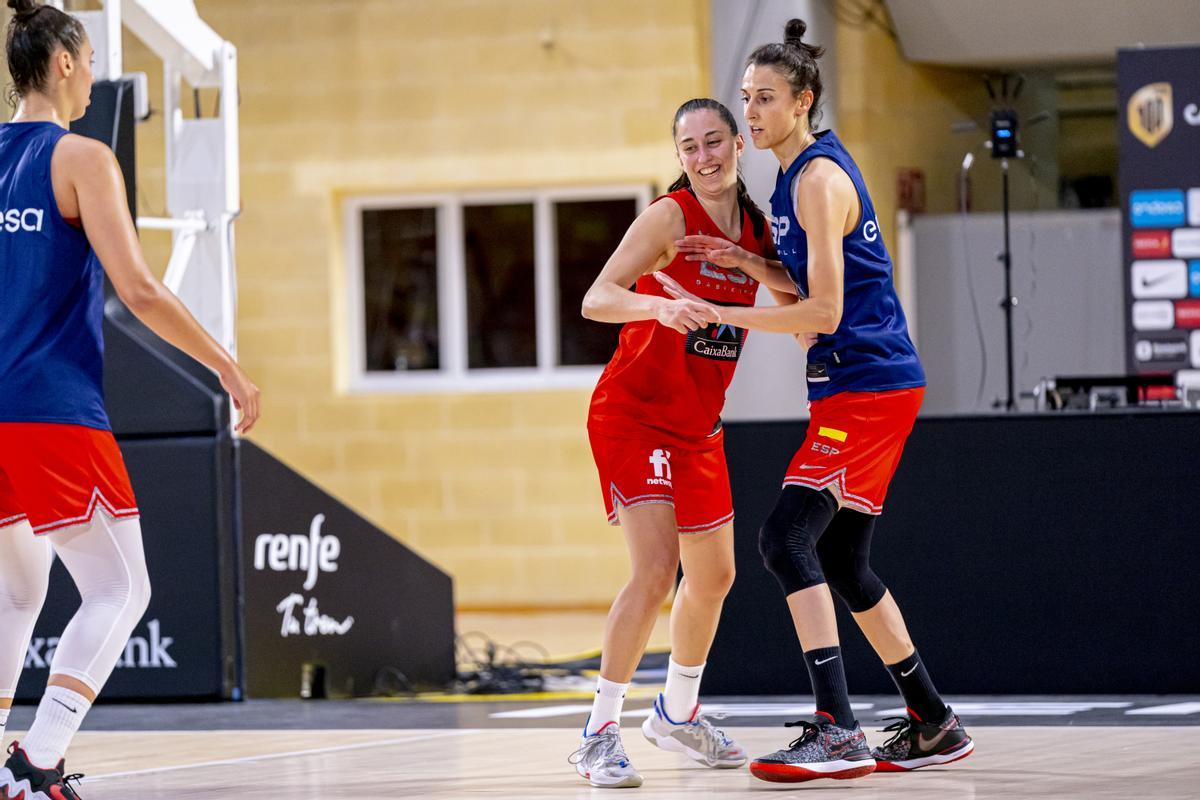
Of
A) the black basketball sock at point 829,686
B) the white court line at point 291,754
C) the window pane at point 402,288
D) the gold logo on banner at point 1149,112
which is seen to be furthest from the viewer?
the window pane at point 402,288

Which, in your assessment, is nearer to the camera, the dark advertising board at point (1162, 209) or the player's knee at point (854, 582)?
the player's knee at point (854, 582)

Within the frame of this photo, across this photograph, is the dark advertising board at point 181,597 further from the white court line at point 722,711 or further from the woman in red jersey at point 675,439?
the woman in red jersey at point 675,439

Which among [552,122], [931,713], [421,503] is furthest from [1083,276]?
[931,713]

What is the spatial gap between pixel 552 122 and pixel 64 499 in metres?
8.42

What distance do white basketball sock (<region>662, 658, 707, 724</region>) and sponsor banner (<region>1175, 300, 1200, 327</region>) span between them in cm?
494

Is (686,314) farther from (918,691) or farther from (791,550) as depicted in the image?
(918,691)

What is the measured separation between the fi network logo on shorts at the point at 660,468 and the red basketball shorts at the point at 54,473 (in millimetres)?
1224

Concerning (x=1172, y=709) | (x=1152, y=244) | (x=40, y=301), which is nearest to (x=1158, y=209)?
(x=1152, y=244)

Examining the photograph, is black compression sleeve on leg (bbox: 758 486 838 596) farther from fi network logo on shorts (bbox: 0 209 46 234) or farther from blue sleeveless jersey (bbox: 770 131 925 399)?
fi network logo on shorts (bbox: 0 209 46 234)

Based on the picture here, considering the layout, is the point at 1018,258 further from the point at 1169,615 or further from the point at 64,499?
the point at 64,499

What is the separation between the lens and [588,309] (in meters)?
3.93

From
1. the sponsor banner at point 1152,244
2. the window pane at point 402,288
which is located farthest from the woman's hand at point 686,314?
the window pane at point 402,288

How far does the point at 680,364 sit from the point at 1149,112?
5120 millimetres

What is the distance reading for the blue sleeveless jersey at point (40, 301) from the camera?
346 cm
